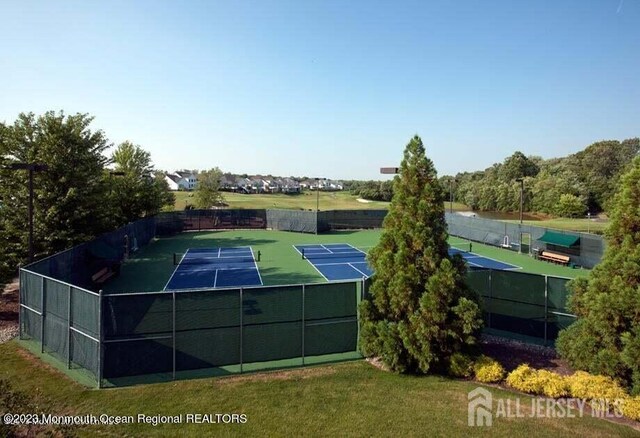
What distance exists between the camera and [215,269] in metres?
24.3

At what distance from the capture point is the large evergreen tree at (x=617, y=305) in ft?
27.3

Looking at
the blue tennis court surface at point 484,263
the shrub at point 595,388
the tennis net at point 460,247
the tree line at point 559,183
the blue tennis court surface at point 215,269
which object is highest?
the tree line at point 559,183

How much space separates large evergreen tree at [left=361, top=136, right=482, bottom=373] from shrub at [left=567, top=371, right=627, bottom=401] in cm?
218

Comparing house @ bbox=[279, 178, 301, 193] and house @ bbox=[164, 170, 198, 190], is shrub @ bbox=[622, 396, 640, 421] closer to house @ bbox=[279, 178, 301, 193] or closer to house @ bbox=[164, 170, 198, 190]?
house @ bbox=[164, 170, 198, 190]

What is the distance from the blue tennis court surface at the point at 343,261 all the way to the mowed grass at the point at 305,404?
12379 millimetres

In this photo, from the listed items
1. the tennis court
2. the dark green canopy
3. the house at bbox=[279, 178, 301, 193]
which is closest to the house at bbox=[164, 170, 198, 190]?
the house at bbox=[279, 178, 301, 193]

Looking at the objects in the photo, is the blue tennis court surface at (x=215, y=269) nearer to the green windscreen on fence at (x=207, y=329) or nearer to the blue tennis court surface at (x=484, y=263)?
the green windscreen on fence at (x=207, y=329)

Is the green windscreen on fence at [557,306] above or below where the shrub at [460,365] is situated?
above

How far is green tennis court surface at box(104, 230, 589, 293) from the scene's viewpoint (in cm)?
2111

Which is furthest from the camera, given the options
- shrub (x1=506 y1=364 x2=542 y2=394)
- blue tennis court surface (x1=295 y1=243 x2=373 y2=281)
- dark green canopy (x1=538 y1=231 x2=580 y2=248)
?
dark green canopy (x1=538 y1=231 x2=580 y2=248)

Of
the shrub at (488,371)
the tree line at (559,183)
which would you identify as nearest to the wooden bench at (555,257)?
the shrub at (488,371)

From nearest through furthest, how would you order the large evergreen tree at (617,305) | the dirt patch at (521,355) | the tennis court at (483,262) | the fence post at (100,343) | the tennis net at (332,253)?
the large evergreen tree at (617,305)
the fence post at (100,343)
the dirt patch at (521,355)
the tennis court at (483,262)
the tennis net at (332,253)

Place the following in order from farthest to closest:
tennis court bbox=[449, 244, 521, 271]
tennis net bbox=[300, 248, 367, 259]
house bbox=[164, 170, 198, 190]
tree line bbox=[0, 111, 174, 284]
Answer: house bbox=[164, 170, 198, 190] → tennis net bbox=[300, 248, 367, 259] → tennis court bbox=[449, 244, 521, 271] → tree line bbox=[0, 111, 174, 284]

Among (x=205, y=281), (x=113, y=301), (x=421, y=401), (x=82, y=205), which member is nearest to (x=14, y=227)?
(x=82, y=205)
